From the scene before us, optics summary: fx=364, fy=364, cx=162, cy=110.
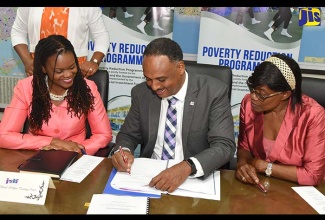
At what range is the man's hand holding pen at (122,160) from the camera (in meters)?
1.61

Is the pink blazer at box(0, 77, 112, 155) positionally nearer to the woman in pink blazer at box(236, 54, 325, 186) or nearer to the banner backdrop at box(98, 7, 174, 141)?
the woman in pink blazer at box(236, 54, 325, 186)

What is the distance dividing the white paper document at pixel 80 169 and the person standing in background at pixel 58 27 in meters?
0.91

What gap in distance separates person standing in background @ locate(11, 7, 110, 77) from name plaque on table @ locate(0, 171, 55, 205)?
1199 mm

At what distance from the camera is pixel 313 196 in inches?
57.9

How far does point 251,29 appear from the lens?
3.15 m

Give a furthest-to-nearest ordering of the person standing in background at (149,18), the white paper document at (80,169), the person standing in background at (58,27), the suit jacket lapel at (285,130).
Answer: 1. the person standing in background at (149,18)
2. the person standing in background at (58,27)
3. the suit jacket lapel at (285,130)
4. the white paper document at (80,169)

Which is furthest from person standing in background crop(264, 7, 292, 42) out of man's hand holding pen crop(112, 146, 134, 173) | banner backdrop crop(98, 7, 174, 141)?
man's hand holding pen crop(112, 146, 134, 173)

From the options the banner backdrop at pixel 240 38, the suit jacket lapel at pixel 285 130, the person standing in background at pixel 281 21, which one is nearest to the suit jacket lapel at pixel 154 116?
the suit jacket lapel at pixel 285 130

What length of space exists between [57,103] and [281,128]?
4.02 ft

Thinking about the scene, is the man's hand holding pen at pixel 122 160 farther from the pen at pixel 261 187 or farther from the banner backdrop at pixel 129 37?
the banner backdrop at pixel 129 37

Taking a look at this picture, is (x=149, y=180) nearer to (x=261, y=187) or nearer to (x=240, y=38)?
(x=261, y=187)

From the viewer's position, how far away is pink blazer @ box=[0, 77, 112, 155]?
6.15 feet
